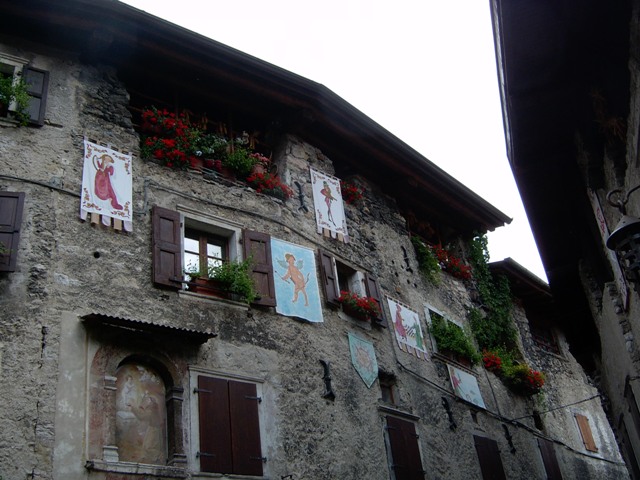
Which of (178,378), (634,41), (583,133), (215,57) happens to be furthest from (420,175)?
(634,41)

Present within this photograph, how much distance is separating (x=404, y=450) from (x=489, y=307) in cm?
653

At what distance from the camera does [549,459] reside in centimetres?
1562

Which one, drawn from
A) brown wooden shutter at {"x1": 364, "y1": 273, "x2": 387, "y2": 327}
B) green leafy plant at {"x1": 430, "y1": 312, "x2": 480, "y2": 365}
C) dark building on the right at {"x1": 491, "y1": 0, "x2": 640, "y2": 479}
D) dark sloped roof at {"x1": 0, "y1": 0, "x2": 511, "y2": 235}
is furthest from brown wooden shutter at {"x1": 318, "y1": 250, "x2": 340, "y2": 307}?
dark building on the right at {"x1": 491, "y1": 0, "x2": 640, "y2": 479}

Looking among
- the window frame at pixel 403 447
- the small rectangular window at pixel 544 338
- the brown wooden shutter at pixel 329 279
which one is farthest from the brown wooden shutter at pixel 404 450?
the small rectangular window at pixel 544 338

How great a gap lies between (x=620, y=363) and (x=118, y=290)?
740 centimetres

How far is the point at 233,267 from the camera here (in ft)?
32.0

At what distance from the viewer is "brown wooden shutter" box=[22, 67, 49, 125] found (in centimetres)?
944

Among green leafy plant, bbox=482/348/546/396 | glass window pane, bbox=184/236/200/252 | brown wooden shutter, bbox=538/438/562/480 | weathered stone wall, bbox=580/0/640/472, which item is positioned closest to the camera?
weathered stone wall, bbox=580/0/640/472

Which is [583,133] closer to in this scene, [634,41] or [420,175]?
[634,41]

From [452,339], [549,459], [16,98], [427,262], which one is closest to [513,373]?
[549,459]

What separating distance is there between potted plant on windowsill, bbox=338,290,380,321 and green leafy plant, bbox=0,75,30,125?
5.41 metres

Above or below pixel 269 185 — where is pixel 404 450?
below

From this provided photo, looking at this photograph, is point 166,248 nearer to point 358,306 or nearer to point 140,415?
point 140,415

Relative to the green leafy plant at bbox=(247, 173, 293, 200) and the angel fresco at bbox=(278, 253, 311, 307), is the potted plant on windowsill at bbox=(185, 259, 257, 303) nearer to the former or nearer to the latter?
the angel fresco at bbox=(278, 253, 311, 307)
